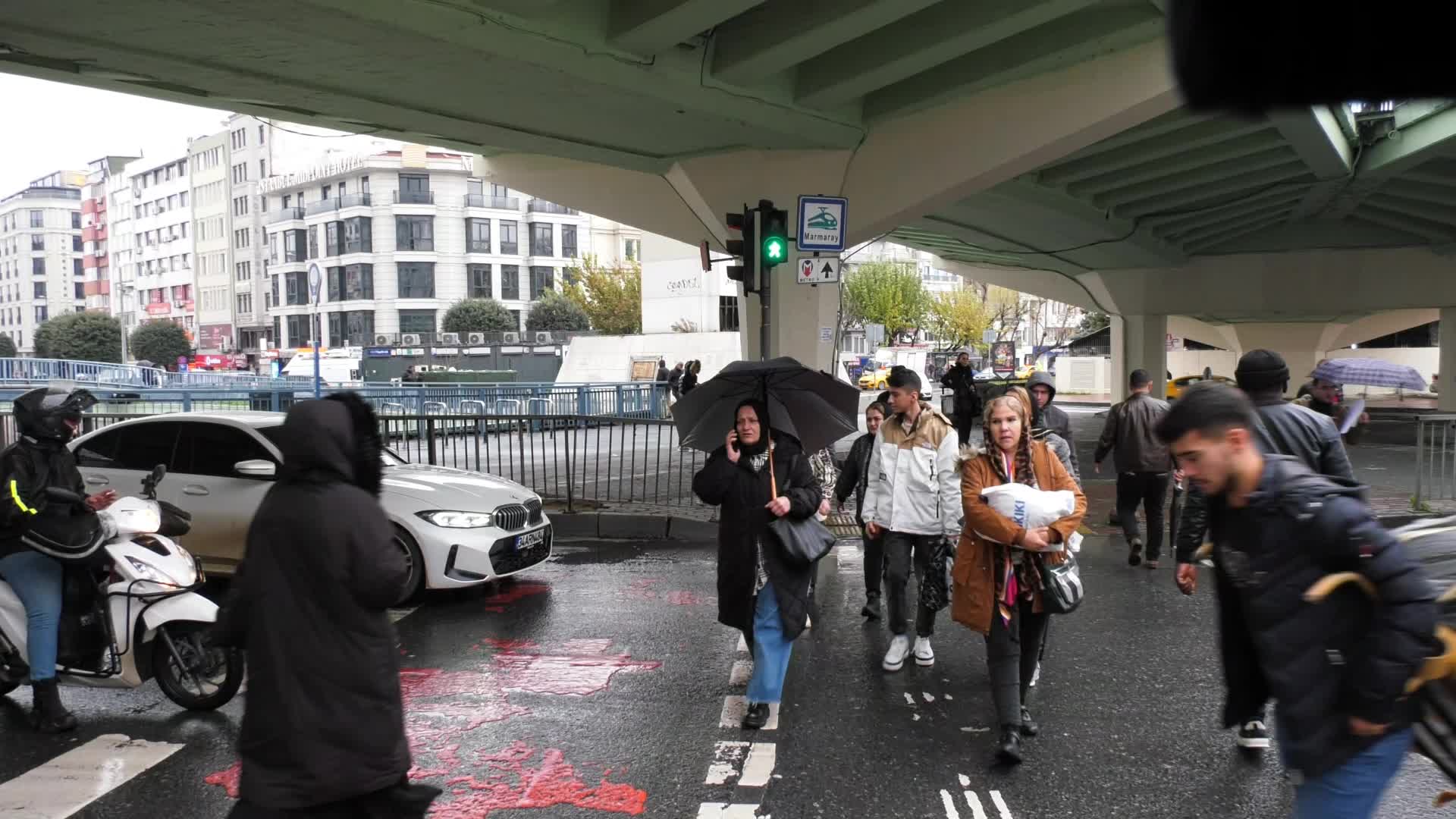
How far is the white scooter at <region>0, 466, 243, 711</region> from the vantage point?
5555 mm

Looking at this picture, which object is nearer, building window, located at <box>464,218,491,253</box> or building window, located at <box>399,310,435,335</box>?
building window, located at <box>399,310,435,335</box>

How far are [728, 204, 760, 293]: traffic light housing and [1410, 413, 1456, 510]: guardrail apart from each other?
24.9 ft

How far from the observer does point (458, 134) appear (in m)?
13.2

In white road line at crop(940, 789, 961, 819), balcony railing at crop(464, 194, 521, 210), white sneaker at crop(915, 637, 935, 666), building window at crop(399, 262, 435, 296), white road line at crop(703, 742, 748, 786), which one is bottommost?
white road line at crop(703, 742, 748, 786)

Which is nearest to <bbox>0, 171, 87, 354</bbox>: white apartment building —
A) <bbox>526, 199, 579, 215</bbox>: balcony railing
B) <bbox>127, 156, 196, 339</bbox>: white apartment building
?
<bbox>127, 156, 196, 339</bbox>: white apartment building

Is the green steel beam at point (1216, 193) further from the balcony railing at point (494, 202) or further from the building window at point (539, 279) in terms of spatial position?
the building window at point (539, 279)

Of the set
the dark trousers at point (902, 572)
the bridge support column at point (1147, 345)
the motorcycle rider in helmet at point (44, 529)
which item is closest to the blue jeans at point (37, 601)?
the motorcycle rider in helmet at point (44, 529)

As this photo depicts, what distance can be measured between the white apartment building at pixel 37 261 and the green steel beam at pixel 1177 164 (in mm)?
115456

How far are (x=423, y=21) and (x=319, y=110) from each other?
165 inches

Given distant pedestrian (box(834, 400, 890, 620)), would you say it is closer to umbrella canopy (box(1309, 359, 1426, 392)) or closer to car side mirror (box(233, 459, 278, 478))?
car side mirror (box(233, 459, 278, 478))

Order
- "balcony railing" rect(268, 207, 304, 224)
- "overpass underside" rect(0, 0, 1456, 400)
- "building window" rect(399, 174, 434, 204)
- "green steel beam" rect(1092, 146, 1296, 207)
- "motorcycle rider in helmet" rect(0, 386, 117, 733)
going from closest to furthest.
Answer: "motorcycle rider in helmet" rect(0, 386, 117, 733)
"overpass underside" rect(0, 0, 1456, 400)
"green steel beam" rect(1092, 146, 1296, 207)
"building window" rect(399, 174, 434, 204)
"balcony railing" rect(268, 207, 304, 224)

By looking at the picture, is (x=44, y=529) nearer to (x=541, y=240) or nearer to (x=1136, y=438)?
(x=1136, y=438)

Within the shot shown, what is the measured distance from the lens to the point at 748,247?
1132 centimetres

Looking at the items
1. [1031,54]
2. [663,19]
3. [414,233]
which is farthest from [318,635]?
[414,233]
